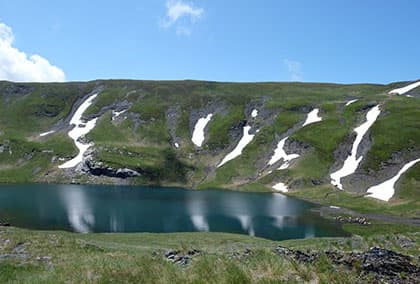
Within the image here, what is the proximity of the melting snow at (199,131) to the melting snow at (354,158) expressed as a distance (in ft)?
208

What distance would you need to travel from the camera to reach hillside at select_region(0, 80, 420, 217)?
125 metres

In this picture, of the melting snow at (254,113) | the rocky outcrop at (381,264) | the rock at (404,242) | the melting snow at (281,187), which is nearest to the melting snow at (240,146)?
the melting snow at (254,113)

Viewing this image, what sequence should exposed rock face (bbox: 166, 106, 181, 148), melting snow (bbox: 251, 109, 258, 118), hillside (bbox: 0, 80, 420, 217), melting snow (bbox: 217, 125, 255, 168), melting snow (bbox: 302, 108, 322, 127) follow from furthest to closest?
melting snow (bbox: 251, 109, 258, 118) → exposed rock face (bbox: 166, 106, 181, 148) → melting snow (bbox: 302, 108, 322, 127) → melting snow (bbox: 217, 125, 255, 168) → hillside (bbox: 0, 80, 420, 217)

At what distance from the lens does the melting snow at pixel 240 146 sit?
161m

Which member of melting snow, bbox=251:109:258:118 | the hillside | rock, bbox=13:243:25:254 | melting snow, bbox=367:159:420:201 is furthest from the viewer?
melting snow, bbox=251:109:258:118

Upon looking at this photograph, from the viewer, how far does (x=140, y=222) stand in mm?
72750

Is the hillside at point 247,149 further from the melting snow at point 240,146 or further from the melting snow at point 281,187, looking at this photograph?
the melting snow at point 240,146

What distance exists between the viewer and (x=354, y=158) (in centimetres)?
13762

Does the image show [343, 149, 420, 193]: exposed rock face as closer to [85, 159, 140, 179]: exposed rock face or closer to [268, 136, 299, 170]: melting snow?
[268, 136, 299, 170]: melting snow

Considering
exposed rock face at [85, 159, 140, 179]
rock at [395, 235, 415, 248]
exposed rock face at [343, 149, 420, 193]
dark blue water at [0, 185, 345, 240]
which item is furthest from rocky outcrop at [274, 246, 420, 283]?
exposed rock face at [85, 159, 140, 179]

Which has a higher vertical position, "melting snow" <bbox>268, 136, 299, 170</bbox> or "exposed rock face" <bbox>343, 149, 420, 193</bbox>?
"melting snow" <bbox>268, 136, 299, 170</bbox>

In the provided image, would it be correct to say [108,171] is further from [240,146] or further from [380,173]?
[380,173]

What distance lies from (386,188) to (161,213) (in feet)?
218

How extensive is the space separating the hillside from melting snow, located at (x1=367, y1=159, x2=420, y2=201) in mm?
257
